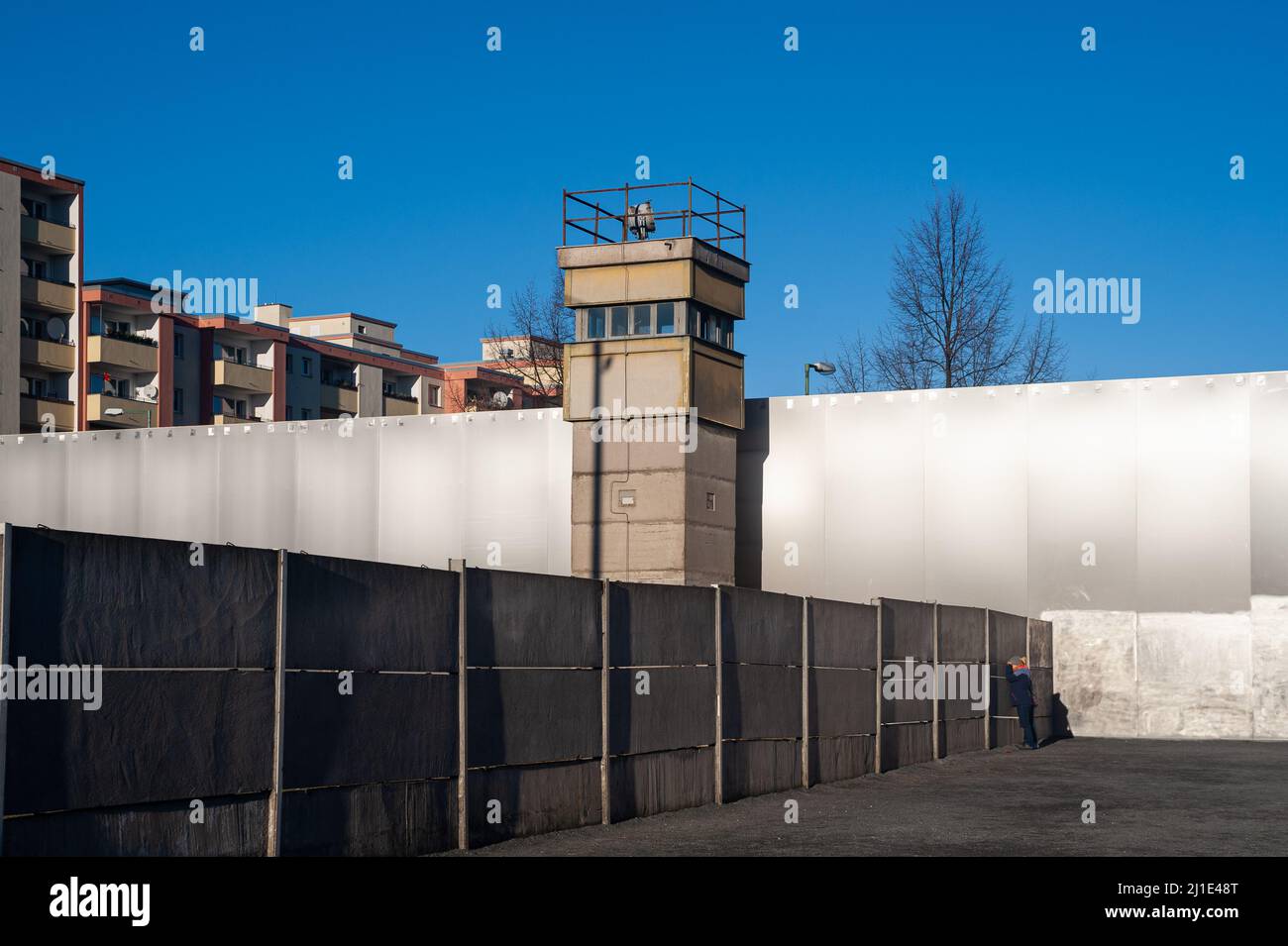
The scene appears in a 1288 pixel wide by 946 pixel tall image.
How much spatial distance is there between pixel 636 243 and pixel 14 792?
82.9 ft

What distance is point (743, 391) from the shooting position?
35.0 m

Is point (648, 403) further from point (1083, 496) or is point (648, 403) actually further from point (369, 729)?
point (369, 729)

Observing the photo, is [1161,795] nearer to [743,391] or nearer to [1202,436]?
[1202,436]

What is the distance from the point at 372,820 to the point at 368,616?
1564 mm

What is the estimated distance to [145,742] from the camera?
980 cm

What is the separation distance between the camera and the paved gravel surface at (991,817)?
1413 cm

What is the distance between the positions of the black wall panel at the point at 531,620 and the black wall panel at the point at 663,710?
673 mm

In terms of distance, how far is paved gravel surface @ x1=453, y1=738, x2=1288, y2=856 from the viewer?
1413 cm

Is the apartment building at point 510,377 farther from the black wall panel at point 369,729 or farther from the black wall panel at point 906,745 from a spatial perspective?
the black wall panel at point 369,729

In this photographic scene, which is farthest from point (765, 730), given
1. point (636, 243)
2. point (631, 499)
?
point (636, 243)

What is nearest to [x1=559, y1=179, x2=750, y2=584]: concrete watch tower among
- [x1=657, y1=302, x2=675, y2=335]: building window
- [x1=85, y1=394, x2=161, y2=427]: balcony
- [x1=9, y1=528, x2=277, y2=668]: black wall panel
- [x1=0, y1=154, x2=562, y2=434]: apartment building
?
[x1=657, y1=302, x2=675, y2=335]: building window

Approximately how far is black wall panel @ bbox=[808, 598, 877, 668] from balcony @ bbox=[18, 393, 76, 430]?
229 feet

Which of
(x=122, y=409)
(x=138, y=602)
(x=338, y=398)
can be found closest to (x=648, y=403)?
(x=138, y=602)

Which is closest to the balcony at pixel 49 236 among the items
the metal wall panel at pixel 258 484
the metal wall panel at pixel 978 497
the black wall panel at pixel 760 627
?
the metal wall panel at pixel 258 484
